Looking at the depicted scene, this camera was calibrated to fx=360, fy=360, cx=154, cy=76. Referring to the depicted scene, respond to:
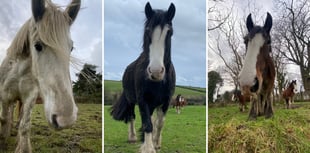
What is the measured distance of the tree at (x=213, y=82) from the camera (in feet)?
11.3

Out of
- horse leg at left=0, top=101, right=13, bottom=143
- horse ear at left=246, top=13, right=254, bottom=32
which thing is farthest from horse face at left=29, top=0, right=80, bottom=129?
horse ear at left=246, top=13, right=254, bottom=32

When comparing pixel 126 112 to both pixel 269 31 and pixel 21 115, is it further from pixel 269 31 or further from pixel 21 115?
pixel 269 31

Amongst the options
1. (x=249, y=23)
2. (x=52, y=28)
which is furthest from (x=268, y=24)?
(x=52, y=28)

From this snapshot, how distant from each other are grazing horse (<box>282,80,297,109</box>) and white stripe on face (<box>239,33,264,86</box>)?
36 cm

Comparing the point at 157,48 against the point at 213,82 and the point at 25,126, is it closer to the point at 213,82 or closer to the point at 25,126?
the point at 213,82

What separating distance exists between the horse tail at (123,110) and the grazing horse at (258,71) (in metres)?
1.08

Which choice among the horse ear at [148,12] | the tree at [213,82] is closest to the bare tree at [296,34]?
the tree at [213,82]

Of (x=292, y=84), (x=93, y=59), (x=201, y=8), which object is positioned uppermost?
(x=201, y=8)

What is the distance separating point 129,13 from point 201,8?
0.70 m

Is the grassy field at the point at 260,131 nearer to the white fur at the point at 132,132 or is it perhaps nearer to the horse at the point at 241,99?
the horse at the point at 241,99

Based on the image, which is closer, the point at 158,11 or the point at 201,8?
the point at 158,11

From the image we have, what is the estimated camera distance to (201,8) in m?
3.47

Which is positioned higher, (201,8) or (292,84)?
(201,8)

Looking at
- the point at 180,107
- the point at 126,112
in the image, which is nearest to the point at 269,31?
the point at 180,107
